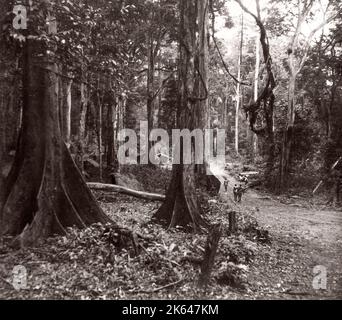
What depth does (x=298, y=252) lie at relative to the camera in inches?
363

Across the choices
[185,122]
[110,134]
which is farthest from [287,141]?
[185,122]

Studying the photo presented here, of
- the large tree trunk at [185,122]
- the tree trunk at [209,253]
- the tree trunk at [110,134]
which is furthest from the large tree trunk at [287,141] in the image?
the tree trunk at [209,253]

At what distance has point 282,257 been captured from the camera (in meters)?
8.72

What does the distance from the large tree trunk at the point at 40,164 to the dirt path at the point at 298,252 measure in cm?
420

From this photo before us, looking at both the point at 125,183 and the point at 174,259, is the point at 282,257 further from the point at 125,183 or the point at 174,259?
the point at 125,183

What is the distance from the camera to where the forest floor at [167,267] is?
6.39 metres

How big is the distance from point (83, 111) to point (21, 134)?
27.1ft

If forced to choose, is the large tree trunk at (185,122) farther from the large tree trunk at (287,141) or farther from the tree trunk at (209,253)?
the large tree trunk at (287,141)

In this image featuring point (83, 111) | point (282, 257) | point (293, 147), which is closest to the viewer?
point (282, 257)

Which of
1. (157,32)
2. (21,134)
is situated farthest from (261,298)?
(157,32)

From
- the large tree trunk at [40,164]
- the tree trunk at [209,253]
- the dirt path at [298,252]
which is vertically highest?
the large tree trunk at [40,164]

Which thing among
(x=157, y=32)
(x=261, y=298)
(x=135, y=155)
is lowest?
(x=261, y=298)

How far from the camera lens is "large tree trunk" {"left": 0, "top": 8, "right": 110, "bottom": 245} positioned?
27.3ft

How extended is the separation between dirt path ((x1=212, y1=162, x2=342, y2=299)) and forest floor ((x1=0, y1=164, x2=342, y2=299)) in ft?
0.07
